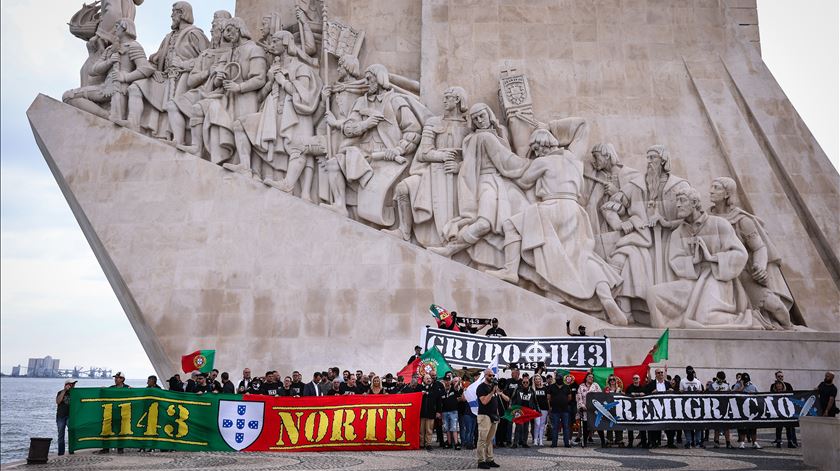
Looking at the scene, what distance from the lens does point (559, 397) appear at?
957 cm

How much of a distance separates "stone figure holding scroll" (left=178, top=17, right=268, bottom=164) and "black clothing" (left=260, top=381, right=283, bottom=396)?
546 cm

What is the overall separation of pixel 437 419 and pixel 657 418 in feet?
8.23

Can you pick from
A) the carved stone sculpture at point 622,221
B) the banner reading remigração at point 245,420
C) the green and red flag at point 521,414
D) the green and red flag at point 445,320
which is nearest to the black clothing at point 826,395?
the green and red flag at point 521,414

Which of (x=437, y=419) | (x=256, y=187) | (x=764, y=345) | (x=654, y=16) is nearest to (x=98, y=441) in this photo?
(x=437, y=419)

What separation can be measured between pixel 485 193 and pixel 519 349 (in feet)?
11.6

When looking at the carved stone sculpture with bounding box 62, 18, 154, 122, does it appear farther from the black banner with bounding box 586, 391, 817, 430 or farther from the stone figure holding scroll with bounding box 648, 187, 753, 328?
the black banner with bounding box 586, 391, 817, 430

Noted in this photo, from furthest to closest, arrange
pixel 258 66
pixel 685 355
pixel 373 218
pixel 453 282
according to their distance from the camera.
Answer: pixel 258 66
pixel 373 218
pixel 453 282
pixel 685 355

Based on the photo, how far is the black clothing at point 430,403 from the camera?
9211 mm

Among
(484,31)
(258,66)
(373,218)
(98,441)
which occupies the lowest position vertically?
(98,441)

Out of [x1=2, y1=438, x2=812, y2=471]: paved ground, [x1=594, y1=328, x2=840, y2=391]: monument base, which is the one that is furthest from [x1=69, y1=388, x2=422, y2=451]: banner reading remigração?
[x1=594, y1=328, x2=840, y2=391]: monument base

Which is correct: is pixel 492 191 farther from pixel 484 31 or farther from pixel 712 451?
pixel 712 451

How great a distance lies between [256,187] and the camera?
1400 centimetres

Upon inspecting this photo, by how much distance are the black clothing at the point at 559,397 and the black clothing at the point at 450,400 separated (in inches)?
44.3

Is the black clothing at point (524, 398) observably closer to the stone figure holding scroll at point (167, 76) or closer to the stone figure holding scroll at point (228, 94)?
the stone figure holding scroll at point (228, 94)
